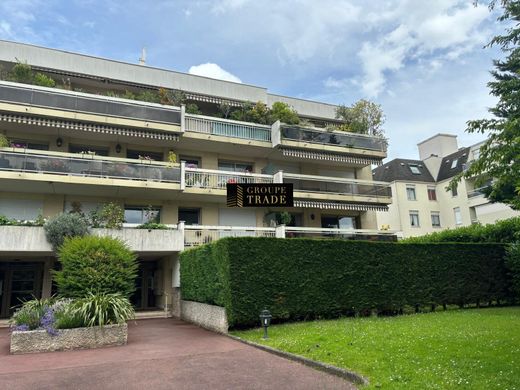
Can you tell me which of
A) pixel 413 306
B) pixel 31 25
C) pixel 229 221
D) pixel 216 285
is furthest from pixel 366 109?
pixel 31 25

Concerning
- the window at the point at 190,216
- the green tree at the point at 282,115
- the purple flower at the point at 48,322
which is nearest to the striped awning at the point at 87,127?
the window at the point at 190,216

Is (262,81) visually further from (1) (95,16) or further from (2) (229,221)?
(1) (95,16)

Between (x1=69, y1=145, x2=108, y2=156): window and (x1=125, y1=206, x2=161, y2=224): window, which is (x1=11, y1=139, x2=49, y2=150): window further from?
(x1=125, y1=206, x2=161, y2=224): window

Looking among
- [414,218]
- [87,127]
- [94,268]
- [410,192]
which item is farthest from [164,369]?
[410,192]

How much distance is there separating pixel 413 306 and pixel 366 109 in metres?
15.6

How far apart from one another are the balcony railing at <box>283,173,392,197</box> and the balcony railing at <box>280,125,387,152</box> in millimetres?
2386

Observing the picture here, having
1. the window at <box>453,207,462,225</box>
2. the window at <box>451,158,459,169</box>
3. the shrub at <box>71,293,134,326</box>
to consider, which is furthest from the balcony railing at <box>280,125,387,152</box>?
the window at <box>453,207,462,225</box>

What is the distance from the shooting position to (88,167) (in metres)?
18.8

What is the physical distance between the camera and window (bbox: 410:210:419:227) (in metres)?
39.9

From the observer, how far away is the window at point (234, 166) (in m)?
23.9

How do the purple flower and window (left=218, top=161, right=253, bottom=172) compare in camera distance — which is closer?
the purple flower

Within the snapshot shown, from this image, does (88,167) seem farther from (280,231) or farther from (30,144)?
(280,231)

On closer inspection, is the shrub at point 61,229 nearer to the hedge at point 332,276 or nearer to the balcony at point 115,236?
the balcony at point 115,236

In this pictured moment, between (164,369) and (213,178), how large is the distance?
1417cm
